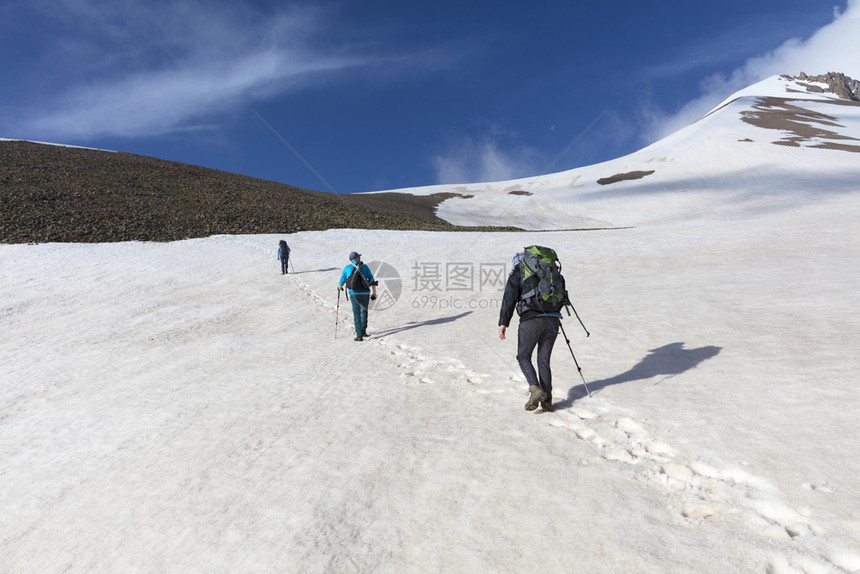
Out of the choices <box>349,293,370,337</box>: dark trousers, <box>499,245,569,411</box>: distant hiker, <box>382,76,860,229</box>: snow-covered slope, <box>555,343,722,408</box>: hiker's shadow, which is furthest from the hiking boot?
<box>382,76,860,229</box>: snow-covered slope

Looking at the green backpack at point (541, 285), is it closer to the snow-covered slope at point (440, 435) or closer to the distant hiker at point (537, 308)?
the distant hiker at point (537, 308)

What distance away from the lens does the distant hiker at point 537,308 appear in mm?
6176

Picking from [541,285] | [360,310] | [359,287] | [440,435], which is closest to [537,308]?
[541,285]

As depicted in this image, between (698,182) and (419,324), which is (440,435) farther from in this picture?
(698,182)

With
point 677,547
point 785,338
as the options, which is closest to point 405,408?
point 677,547

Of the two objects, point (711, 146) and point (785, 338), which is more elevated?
point (711, 146)

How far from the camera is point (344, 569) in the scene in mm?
3371

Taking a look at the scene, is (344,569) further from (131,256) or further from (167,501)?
(131,256)

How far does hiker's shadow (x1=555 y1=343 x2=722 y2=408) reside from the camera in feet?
22.4

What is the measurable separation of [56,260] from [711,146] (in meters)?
105

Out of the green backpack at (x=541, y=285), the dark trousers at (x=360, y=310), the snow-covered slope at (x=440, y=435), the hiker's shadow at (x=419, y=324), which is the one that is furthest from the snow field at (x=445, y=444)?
the green backpack at (x=541, y=285)

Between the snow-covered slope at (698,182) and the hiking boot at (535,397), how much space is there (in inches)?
2194

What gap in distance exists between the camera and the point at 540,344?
633 centimetres

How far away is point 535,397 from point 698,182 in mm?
79549
